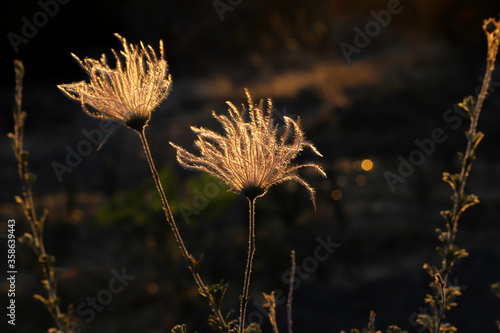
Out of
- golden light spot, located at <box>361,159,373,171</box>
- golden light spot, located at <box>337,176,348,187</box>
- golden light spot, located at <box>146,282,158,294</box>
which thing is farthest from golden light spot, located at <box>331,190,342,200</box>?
golden light spot, located at <box>146,282,158,294</box>

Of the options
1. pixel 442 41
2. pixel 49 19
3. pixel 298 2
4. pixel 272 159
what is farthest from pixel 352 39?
pixel 272 159

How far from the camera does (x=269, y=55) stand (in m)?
15.8

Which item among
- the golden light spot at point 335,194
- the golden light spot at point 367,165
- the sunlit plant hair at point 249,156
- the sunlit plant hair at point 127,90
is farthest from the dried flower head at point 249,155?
the golden light spot at point 367,165

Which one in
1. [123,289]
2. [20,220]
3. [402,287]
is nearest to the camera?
[402,287]

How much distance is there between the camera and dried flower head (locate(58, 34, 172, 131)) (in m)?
1.65

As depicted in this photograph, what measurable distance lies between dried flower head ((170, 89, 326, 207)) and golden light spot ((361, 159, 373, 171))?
6.17 metres

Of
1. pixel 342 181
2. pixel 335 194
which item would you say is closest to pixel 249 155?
pixel 335 194

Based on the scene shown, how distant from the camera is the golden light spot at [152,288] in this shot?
5.56 meters

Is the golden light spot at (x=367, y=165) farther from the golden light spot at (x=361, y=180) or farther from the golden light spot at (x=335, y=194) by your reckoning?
the golden light spot at (x=335, y=194)

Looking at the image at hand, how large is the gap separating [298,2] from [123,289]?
15.3m

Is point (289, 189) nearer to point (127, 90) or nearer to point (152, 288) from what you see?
point (152, 288)

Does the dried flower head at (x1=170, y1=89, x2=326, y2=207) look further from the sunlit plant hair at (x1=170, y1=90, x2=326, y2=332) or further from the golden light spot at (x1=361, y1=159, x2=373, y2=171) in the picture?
the golden light spot at (x1=361, y1=159, x2=373, y2=171)

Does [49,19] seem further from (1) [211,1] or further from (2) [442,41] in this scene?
(2) [442,41]

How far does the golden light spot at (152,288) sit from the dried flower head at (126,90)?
4.04m
